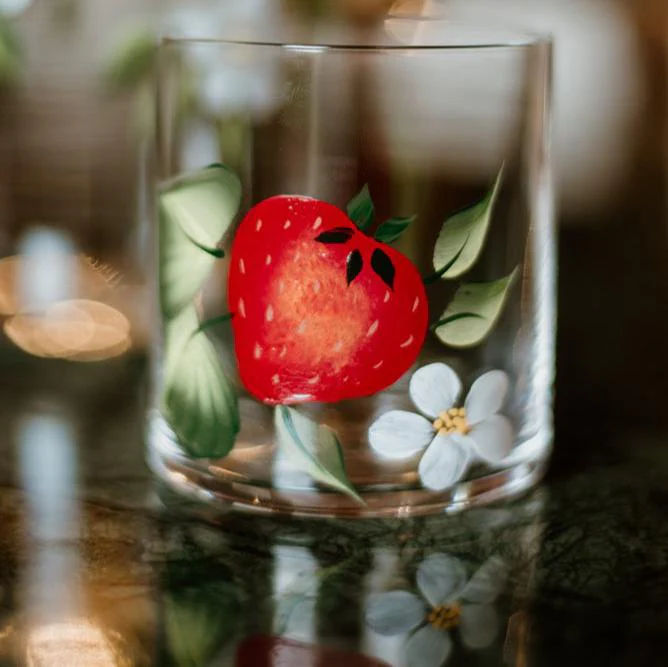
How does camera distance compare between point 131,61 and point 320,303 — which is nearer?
point 320,303

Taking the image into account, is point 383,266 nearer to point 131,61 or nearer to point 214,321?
point 214,321

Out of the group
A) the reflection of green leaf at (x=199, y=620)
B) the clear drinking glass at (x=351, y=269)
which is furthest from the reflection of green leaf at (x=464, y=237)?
the reflection of green leaf at (x=199, y=620)

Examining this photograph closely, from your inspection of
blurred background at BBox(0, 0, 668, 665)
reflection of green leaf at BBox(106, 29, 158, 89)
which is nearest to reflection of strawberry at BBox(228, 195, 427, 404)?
blurred background at BBox(0, 0, 668, 665)

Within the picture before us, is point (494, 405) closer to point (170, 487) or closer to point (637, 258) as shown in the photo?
point (170, 487)

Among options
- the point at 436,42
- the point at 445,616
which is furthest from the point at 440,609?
the point at 436,42

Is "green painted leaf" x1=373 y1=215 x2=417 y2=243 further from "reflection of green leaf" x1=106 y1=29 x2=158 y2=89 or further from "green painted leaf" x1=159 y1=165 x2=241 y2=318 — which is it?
"reflection of green leaf" x1=106 y1=29 x2=158 y2=89

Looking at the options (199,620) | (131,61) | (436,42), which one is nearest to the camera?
(199,620)
